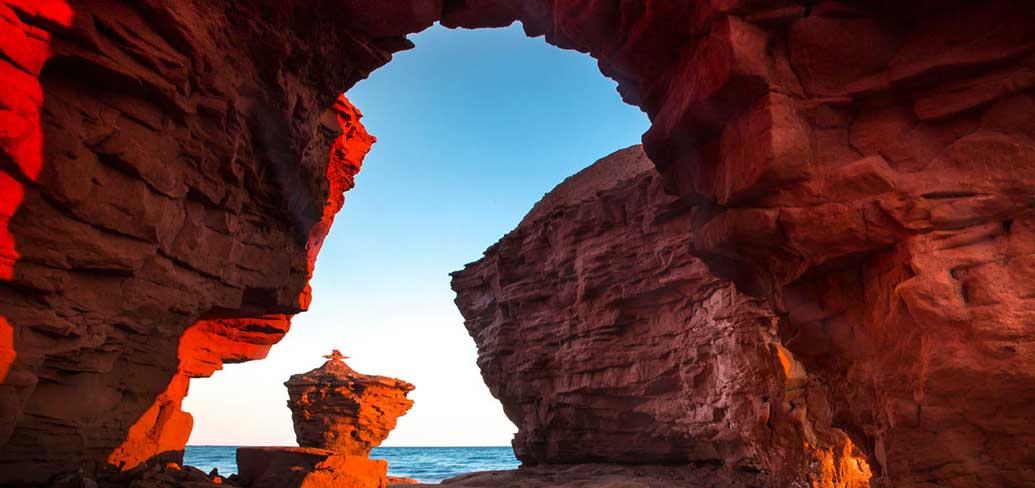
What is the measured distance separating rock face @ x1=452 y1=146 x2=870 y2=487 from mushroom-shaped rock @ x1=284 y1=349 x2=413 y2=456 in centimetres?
713

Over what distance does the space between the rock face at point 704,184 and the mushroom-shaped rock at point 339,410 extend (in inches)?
679

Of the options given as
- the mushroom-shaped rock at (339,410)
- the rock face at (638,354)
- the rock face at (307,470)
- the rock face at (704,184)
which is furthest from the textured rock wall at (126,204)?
the mushroom-shaped rock at (339,410)

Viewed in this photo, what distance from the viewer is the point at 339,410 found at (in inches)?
1127

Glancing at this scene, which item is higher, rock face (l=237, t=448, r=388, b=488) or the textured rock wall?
the textured rock wall

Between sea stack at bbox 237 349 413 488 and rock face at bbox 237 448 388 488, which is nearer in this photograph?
rock face at bbox 237 448 388 488

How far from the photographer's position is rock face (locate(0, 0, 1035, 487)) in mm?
5164

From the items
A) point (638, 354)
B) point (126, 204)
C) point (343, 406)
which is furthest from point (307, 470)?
point (343, 406)

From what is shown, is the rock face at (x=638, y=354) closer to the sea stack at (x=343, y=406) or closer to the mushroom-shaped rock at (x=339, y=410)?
the sea stack at (x=343, y=406)

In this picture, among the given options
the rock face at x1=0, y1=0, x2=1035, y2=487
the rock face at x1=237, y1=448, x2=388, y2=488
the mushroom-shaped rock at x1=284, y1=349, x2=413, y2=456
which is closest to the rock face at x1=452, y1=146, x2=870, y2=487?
the rock face at x1=0, y1=0, x2=1035, y2=487

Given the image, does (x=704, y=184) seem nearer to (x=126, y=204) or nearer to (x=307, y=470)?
(x=126, y=204)

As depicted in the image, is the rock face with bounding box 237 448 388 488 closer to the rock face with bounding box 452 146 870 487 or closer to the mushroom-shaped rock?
the rock face with bounding box 452 146 870 487

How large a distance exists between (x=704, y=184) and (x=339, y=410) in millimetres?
25985

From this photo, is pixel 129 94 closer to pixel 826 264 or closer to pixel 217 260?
pixel 217 260

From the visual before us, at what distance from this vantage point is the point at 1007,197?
5.08 metres
